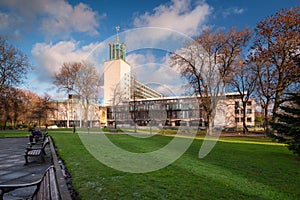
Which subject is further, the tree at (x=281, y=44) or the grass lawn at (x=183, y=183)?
the tree at (x=281, y=44)

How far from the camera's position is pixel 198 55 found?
26.7 meters

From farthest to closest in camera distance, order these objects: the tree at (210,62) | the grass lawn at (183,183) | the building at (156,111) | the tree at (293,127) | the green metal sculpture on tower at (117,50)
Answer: the building at (156,111) → the tree at (210,62) → the tree at (293,127) → the green metal sculpture on tower at (117,50) → the grass lawn at (183,183)

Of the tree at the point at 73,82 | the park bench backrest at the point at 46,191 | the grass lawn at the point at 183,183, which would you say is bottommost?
the grass lawn at the point at 183,183

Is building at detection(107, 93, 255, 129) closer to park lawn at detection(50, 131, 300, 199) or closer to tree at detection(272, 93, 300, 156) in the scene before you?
tree at detection(272, 93, 300, 156)

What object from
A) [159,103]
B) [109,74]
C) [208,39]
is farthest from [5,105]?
[208,39]

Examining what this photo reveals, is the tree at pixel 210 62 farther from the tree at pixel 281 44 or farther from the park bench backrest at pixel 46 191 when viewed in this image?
the park bench backrest at pixel 46 191

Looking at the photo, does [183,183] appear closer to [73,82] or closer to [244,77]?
[244,77]

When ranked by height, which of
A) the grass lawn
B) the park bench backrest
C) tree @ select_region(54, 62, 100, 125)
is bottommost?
the grass lawn

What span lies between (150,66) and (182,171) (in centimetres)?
450

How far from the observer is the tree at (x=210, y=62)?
2627 centimetres

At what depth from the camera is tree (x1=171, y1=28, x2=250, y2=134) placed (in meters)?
26.3

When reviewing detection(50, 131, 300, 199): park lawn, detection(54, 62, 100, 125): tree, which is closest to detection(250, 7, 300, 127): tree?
detection(50, 131, 300, 199): park lawn

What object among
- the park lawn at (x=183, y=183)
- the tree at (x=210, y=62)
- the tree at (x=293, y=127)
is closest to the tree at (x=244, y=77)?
the tree at (x=210, y=62)

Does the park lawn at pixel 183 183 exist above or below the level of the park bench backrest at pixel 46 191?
below
